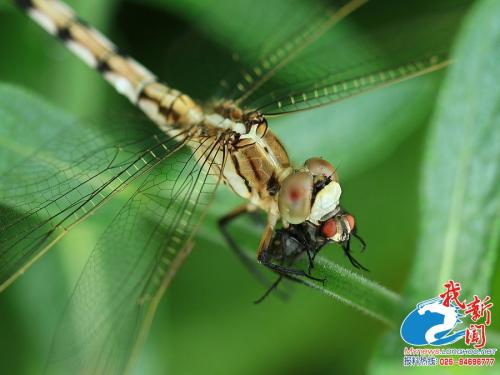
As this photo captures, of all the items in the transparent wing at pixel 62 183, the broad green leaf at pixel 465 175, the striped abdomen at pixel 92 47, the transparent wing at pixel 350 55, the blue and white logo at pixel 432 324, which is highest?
the striped abdomen at pixel 92 47

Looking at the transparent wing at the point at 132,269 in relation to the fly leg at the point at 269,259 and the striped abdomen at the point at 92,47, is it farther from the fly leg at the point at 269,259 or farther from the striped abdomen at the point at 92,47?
the striped abdomen at the point at 92,47

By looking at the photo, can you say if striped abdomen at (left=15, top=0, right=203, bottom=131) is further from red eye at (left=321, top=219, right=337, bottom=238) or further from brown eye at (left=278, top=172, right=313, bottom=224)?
red eye at (left=321, top=219, right=337, bottom=238)

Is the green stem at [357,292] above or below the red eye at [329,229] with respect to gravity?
below

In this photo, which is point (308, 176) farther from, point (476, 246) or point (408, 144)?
point (408, 144)

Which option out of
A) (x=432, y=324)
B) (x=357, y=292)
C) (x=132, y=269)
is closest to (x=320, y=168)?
(x=357, y=292)

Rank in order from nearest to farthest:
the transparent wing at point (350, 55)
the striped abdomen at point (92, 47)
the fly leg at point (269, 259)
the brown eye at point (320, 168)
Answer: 1. the fly leg at point (269, 259)
2. the brown eye at point (320, 168)
3. the transparent wing at point (350, 55)
4. the striped abdomen at point (92, 47)

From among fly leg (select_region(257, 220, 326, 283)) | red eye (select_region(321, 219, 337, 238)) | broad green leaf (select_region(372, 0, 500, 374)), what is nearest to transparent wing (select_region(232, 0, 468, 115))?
broad green leaf (select_region(372, 0, 500, 374))

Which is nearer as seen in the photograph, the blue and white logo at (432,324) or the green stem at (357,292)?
the green stem at (357,292)

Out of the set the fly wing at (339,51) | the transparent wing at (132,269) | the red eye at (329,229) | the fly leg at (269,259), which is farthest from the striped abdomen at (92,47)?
the red eye at (329,229)
